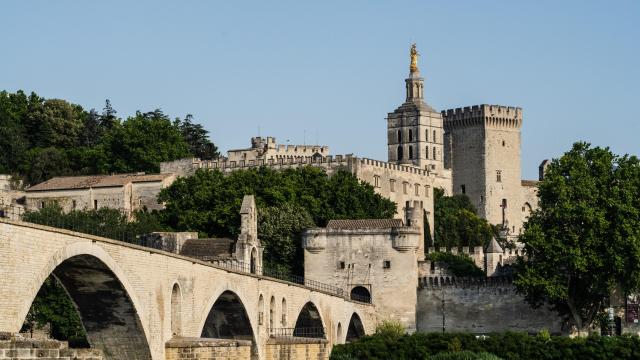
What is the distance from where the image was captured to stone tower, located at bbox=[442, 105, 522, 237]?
144 m

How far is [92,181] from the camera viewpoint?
112250 mm

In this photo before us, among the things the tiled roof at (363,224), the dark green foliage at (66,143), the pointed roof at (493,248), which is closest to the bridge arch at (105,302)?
the tiled roof at (363,224)

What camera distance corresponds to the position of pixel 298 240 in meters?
93.9

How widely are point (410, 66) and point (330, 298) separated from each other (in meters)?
62.2

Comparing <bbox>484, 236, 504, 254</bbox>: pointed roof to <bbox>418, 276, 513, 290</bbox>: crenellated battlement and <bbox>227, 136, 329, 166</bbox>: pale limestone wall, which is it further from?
<bbox>227, 136, 329, 166</bbox>: pale limestone wall

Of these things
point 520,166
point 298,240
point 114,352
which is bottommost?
point 114,352

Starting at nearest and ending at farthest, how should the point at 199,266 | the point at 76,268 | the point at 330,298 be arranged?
the point at 76,268
the point at 199,266
the point at 330,298

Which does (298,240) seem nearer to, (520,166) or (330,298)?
(330,298)

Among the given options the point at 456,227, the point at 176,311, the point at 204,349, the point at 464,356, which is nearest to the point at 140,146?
the point at 456,227

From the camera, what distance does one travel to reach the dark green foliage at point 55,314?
83.4 meters

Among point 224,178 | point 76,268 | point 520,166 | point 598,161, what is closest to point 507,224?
point 520,166

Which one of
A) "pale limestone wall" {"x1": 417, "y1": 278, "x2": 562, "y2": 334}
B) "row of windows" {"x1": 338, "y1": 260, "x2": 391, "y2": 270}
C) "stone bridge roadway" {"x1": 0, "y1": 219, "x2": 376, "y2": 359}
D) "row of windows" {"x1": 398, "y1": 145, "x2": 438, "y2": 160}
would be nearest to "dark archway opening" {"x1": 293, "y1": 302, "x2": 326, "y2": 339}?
Result: "stone bridge roadway" {"x1": 0, "y1": 219, "x2": 376, "y2": 359}

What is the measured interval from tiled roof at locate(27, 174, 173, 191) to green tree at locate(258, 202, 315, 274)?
778 inches

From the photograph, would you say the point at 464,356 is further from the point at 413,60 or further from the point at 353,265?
the point at 413,60
